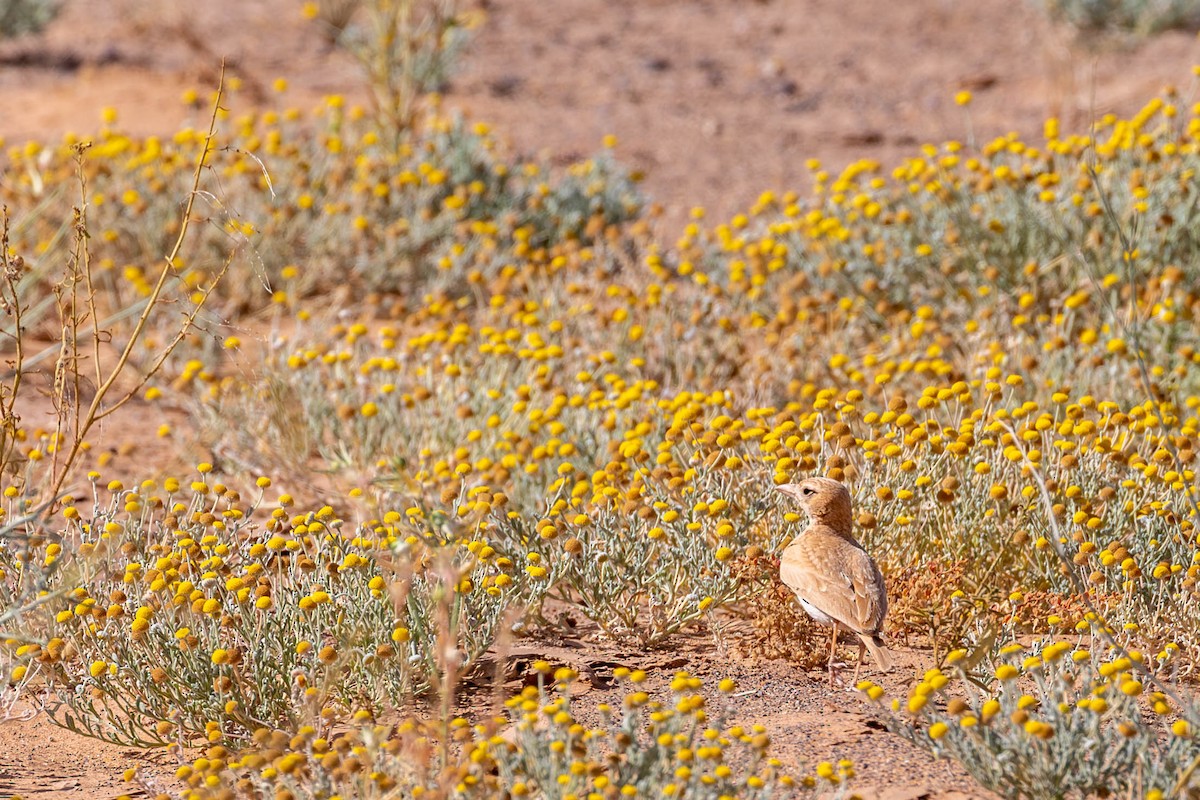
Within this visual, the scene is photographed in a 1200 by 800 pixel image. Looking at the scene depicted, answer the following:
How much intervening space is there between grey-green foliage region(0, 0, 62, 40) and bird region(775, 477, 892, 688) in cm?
923

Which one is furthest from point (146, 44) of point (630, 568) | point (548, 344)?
point (630, 568)

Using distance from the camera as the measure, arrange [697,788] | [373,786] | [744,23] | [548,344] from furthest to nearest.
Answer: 1. [744,23]
2. [548,344]
3. [373,786]
4. [697,788]

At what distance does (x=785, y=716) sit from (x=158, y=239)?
15.2 feet

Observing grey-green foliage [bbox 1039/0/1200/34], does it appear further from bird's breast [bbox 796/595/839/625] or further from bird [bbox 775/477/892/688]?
bird's breast [bbox 796/595/839/625]

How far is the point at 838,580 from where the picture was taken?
359 centimetres

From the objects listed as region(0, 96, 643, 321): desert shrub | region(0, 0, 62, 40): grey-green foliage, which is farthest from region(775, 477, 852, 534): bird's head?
region(0, 0, 62, 40): grey-green foliage

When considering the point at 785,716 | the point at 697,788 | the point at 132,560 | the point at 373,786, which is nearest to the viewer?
the point at 697,788

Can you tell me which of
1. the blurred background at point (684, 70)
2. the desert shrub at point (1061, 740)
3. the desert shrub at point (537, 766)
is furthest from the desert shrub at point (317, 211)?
the desert shrub at point (1061, 740)

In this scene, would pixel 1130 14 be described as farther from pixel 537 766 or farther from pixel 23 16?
pixel 537 766

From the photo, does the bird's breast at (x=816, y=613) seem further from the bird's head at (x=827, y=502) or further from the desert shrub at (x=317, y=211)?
the desert shrub at (x=317, y=211)

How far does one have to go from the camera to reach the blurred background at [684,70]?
9844 millimetres

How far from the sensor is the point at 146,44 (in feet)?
38.6

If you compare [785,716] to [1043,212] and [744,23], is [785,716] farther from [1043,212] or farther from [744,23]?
[744,23]

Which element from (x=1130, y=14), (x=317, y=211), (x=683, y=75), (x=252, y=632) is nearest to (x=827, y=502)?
(x=252, y=632)
